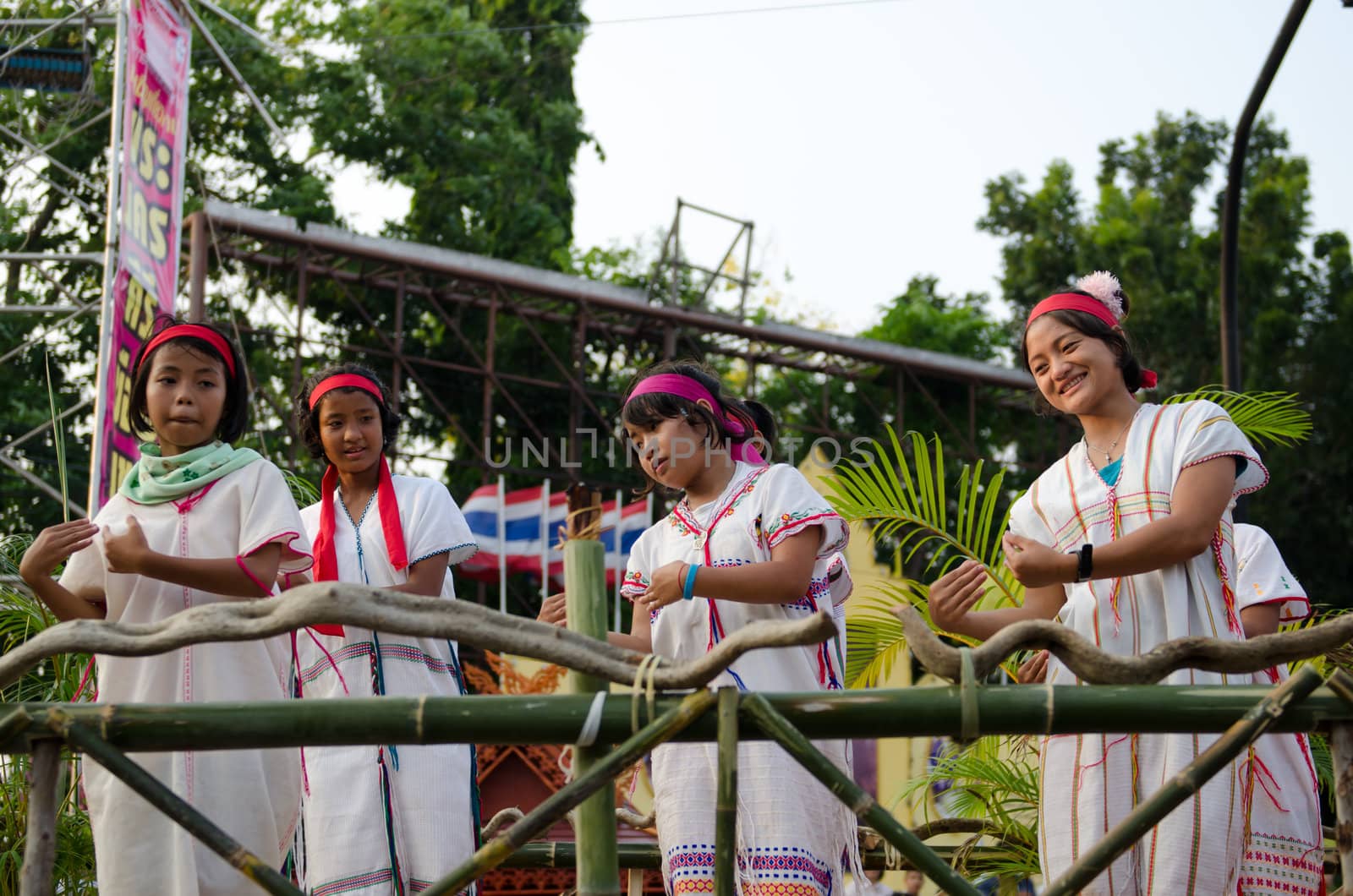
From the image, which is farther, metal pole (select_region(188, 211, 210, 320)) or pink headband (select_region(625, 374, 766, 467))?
metal pole (select_region(188, 211, 210, 320))

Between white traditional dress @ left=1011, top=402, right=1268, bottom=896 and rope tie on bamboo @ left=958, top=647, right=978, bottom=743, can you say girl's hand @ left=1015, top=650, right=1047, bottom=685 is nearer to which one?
white traditional dress @ left=1011, top=402, right=1268, bottom=896

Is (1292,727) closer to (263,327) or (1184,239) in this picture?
(263,327)

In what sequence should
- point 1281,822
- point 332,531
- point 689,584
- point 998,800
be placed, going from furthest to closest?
point 998,800
point 332,531
point 689,584
point 1281,822

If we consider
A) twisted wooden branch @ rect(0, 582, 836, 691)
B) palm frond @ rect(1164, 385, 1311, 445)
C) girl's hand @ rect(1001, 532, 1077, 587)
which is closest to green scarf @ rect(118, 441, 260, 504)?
twisted wooden branch @ rect(0, 582, 836, 691)

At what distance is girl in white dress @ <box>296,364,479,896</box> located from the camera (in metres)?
3.38

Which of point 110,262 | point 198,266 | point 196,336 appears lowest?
point 196,336

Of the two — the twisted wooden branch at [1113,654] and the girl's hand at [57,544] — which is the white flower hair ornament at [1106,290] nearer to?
the twisted wooden branch at [1113,654]

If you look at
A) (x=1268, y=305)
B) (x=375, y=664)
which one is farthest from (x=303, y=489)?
(x=1268, y=305)

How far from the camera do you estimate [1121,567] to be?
2.72 metres

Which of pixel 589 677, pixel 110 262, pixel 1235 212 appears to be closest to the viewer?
pixel 589 677

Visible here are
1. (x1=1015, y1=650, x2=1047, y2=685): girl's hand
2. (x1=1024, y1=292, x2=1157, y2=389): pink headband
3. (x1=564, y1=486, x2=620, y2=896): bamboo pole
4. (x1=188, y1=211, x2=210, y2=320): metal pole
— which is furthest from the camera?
(x1=188, y1=211, x2=210, y2=320): metal pole

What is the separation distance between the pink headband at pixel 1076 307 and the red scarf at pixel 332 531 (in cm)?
155

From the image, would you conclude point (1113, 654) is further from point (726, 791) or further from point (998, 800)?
point (998, 800)

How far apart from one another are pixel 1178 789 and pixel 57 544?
6.92ft
